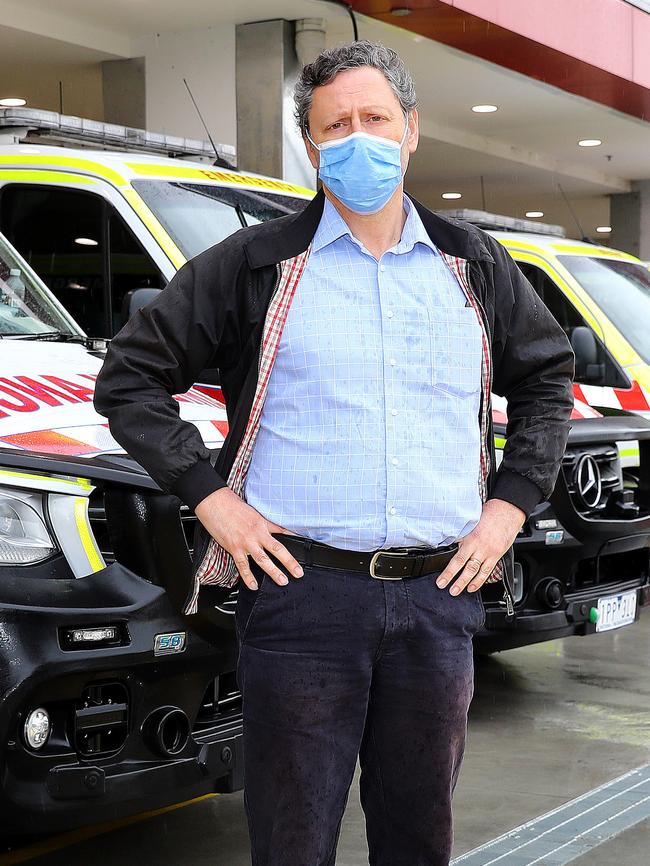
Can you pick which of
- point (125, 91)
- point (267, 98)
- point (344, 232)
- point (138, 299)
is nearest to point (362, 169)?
point (344, 232)

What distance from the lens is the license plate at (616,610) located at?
5680 mm

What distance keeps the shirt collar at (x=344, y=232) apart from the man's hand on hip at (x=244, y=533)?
533mm

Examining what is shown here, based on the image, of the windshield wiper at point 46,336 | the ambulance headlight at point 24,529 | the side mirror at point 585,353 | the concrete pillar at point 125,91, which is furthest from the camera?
the concrete pillar at point 125,91

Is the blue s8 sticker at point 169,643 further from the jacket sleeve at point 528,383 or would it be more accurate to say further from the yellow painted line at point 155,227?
the yellow painted line at point 155,227

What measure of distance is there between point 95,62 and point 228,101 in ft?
5.44

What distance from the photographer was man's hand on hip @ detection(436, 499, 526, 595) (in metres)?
2.63

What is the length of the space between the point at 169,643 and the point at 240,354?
0.98 metres

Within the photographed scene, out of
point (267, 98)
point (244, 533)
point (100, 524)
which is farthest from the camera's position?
point (267, 98)

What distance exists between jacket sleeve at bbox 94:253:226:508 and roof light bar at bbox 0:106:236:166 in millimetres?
3852

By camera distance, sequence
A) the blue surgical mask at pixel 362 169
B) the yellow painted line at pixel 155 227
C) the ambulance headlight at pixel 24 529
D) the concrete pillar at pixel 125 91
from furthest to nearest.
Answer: the concrete pillar at pixel 125 91
the yellow painted line at pixel 155 227
the ambulance headlight at pixel 24 529
the blue surgical mask at pixel 362 169

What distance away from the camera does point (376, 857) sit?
9.14 feet

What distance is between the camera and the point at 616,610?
228 inches

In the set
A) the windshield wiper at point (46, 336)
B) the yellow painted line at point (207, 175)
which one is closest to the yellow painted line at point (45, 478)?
the windshield wiper at point (46, 336)

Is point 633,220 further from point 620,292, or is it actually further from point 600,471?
point 600,471
